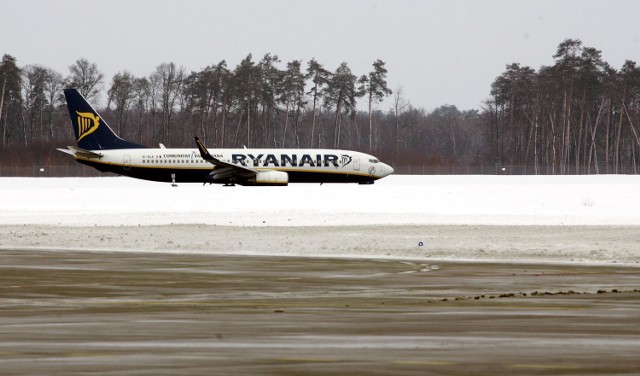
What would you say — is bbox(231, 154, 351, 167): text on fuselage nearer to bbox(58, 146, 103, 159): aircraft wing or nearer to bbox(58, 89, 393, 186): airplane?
bbox(58, 89, 393, 186): airplane

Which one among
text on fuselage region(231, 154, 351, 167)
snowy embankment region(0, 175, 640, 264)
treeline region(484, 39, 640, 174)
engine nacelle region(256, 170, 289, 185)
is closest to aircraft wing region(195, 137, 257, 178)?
engine nacelle region(256, 170, 289, 185)

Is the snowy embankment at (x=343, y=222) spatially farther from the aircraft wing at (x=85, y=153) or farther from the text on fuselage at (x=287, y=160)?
the aircraft wing at (x=85, y=153)

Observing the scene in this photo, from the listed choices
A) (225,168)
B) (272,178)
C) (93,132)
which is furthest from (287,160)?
(93,132)

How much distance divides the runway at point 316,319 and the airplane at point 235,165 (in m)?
57.9

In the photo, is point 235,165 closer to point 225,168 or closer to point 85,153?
point 225,168

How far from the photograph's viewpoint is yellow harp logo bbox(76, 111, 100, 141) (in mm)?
88625

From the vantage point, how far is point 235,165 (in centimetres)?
8231

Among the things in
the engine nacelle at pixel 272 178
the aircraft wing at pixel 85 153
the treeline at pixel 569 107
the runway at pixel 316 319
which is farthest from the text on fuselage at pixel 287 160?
the treeline at pixel 569 107

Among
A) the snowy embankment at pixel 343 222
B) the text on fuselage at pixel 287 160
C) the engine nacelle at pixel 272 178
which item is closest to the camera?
the snowy embankment at pixel 343 222

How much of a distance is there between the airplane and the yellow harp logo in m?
1.56

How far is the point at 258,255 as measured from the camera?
97.6 feet

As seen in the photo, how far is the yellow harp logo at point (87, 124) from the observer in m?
88.6

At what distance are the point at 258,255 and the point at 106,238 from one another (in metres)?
7.44

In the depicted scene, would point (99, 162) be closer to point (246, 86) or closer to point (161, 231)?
point (161, 231)
